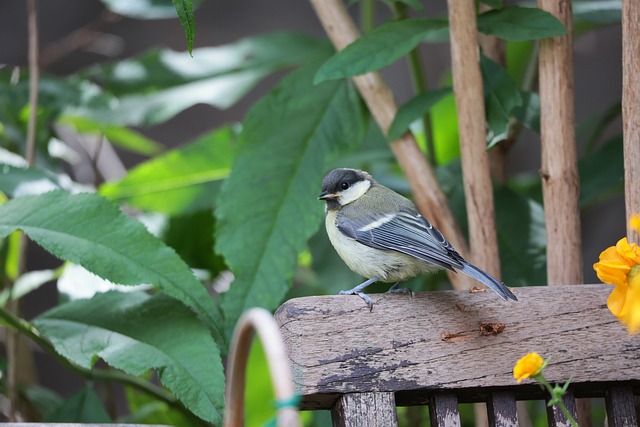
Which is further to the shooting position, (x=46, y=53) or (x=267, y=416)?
(x=46, y=53)

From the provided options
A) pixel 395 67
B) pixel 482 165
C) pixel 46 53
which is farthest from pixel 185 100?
pixel 395 67

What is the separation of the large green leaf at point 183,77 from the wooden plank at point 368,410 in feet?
3.27

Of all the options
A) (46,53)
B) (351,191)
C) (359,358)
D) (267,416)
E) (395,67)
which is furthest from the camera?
(395,67)

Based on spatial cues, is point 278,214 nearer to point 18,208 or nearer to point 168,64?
point 18,208

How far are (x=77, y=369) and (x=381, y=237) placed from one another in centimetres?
53

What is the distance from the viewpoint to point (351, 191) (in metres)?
1.37

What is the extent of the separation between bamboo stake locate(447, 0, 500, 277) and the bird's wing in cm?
7

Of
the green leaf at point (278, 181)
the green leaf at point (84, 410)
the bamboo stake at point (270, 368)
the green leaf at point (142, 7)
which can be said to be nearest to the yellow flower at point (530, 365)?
the bamboo stake at point (270, 368)

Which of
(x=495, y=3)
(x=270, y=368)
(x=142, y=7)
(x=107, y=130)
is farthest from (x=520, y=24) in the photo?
(x=107, y=130)

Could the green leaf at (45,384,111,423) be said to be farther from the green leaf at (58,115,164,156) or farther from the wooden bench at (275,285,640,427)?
the green leaf at (58,115,164,156)

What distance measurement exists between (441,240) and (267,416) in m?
0.81

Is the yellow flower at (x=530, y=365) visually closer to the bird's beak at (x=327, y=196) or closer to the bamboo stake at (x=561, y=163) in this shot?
the bamboo stake at (x=561, y=163)

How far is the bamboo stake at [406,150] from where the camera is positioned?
4.11 ft

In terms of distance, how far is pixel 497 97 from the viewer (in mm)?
1218
